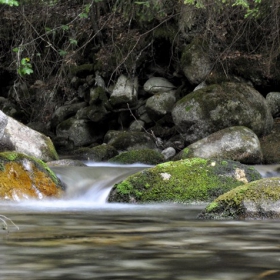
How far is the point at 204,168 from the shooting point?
7914 millimetres

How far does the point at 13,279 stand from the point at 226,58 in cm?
1103

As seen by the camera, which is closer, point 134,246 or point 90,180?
point 134,246

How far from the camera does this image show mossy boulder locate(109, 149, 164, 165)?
1141 cm

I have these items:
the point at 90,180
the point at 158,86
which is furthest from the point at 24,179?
the point at 158,86

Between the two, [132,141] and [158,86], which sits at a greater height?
[158,86]

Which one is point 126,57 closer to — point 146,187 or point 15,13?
point 15,13

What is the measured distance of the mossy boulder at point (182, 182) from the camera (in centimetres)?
752

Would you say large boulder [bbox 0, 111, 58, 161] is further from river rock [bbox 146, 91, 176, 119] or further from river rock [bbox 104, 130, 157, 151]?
river rock [bbox 146, 91, 176, 119]

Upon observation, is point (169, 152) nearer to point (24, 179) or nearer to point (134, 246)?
point (24, 179)

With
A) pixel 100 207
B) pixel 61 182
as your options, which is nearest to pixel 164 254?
pixel 100 207

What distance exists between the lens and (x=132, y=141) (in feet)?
Answer: 44.2

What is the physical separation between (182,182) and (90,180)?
1.95m

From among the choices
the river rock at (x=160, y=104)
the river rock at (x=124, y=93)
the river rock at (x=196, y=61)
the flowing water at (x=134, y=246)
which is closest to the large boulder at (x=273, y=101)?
the river rock at (x=196, y=61)

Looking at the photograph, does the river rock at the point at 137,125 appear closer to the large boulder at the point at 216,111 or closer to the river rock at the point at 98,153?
the large boulder at the point at 216,111
